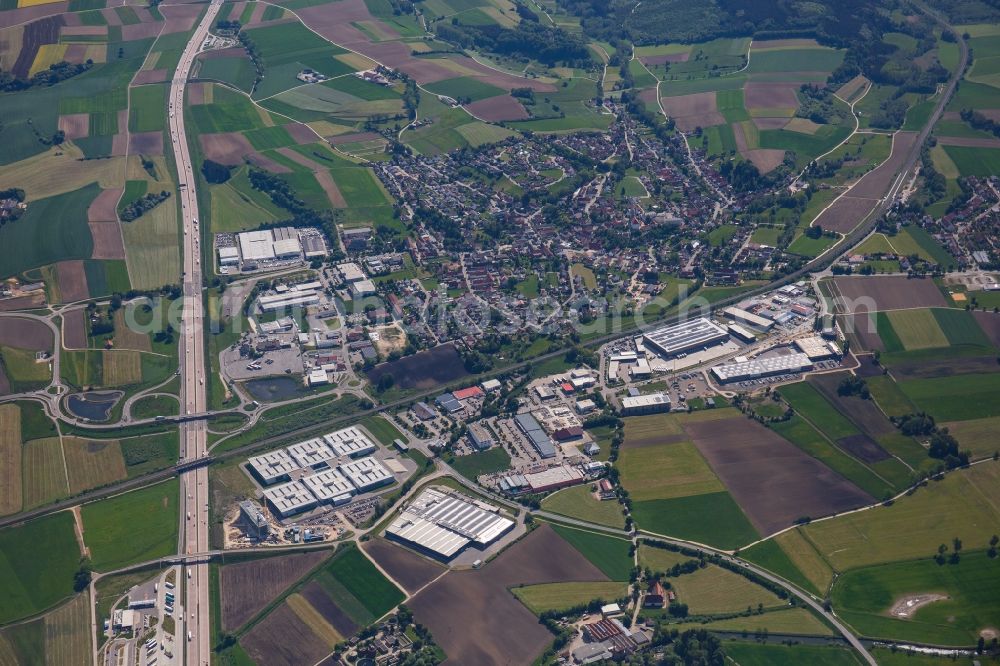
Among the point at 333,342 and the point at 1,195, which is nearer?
the point at 333,342

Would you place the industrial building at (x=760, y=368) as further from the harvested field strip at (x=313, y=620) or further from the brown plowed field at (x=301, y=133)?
the brown plowed field at (x=301, y=133)

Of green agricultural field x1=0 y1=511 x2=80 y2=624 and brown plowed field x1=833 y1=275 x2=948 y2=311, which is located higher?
brown plowed field x1=833 y1=275 x2=948 y2=311

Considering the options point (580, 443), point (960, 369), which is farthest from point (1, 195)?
point (960, 369)

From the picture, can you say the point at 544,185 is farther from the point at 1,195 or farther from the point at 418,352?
the point at 1,195

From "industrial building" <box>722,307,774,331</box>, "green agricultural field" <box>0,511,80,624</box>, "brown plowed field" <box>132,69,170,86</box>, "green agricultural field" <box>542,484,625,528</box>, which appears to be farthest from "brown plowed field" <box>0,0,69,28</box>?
"green agricultural field" <box>542,484,625,528</box>

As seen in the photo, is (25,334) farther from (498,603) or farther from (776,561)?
(776,561)

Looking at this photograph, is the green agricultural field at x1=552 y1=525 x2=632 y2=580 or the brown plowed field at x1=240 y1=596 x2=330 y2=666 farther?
the green agricultural field at x1=552 y1=525 x2=632 y2=580

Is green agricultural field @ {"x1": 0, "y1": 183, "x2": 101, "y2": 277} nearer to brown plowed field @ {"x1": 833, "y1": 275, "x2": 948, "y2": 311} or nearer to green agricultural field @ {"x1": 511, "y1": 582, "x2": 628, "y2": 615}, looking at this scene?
green agricultural field @ {"x1": 511, "y1": 582, "x2": 628, "y2": 615}
